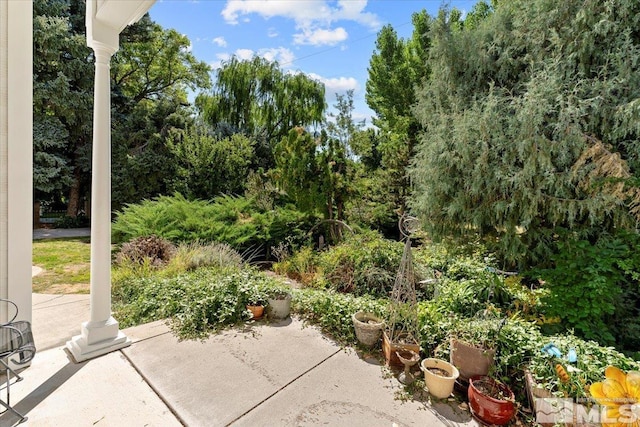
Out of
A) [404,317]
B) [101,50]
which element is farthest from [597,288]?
[101,50]

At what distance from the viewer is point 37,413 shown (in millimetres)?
1872

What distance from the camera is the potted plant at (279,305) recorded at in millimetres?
3387

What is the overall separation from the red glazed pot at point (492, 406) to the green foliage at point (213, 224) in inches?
195

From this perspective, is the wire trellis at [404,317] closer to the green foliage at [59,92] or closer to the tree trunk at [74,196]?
the green foliage at [59,92]

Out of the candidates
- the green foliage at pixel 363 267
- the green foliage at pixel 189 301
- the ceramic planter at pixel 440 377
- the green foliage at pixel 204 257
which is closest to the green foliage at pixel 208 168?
Result: the green foliage at pixel 204 257

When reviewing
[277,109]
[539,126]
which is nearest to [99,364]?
[539,126]

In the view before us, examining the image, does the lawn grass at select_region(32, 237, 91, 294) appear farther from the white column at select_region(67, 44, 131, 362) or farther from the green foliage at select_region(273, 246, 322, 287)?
the green foliage at select_region(273, 246, 322, 287)

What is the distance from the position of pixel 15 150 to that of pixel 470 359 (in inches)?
152

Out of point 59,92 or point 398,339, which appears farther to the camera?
point 59,92

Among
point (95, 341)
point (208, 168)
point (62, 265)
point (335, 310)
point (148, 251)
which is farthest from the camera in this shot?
point (208, 168)

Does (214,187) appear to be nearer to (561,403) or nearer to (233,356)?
(233,356)

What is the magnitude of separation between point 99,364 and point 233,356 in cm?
104

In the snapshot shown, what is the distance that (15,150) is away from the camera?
7.50 feet

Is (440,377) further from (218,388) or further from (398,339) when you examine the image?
(218,388)
